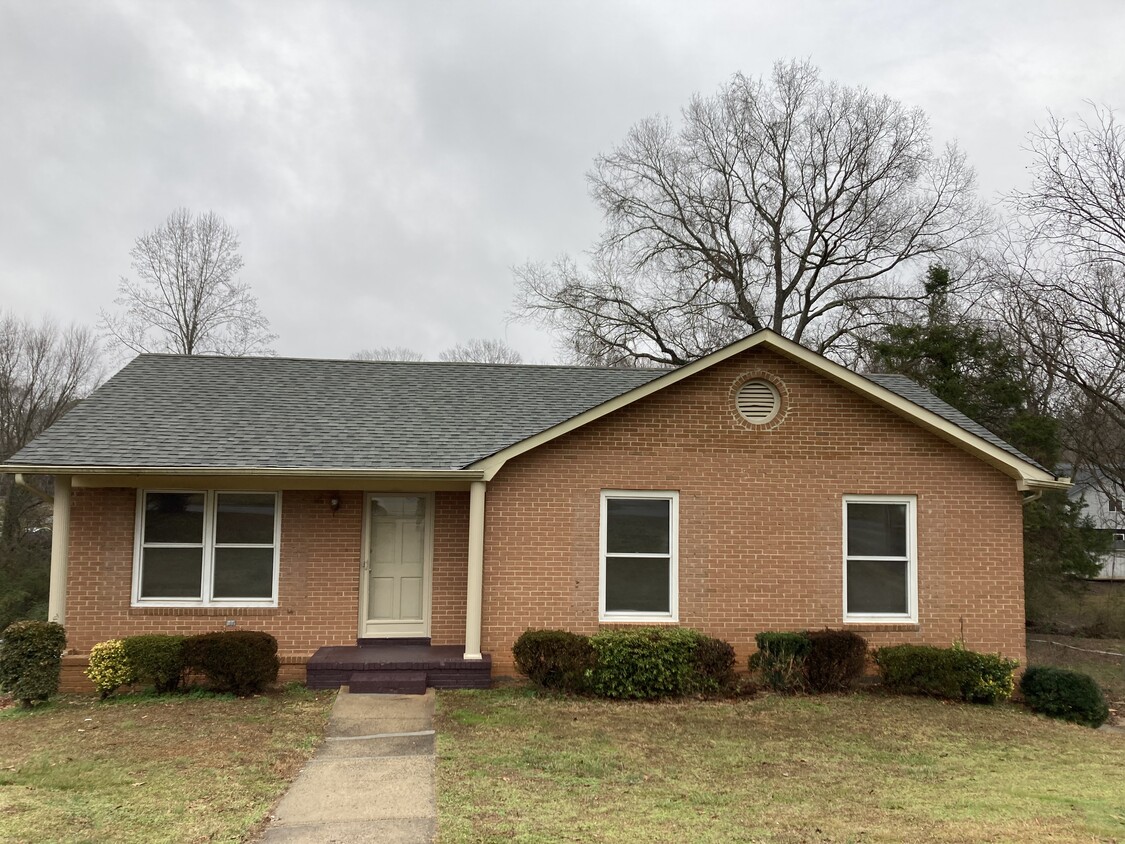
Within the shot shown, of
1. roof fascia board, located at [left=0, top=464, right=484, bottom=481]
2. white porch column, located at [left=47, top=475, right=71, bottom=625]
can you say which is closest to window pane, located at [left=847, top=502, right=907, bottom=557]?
roof fascia board, located at [left=0, top=464, right=484, bottom=481]

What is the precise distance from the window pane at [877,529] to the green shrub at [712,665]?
2.39 m

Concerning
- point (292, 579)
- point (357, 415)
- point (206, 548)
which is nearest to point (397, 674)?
point (292, 579)

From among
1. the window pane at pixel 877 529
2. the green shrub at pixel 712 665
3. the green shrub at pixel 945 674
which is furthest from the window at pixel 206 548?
the green shrub at pixel 945 674

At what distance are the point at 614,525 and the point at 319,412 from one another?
477cm

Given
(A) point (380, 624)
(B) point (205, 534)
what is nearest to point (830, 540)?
(A) point (380, 624)

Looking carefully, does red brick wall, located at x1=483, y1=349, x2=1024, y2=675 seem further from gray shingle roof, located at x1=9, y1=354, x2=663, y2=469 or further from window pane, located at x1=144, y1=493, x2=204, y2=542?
window pane, located at x1=144, y1=493, x2=204, y2=542

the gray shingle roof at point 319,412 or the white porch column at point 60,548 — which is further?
the gray shingle roof at point 319,412

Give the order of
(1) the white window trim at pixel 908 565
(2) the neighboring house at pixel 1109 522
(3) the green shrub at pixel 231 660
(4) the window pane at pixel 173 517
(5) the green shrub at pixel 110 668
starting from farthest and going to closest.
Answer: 1. (2) the neighboring house at pixel 1109 522
2. (4) the window pane at pixel 173 517
3. (1) the white window trim at pixel 908 565
4. (5) the green shrub at pixel 110 668
5. (3) the green shrub at pixel 231 660

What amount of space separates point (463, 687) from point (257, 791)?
3.87 metres

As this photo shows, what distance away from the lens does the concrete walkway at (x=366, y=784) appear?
548 cm

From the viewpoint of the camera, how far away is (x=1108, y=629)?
70.9ft

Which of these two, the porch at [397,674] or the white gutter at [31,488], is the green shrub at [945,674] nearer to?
the porch at [397,674]

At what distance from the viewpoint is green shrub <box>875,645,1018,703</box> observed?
32.6 ft

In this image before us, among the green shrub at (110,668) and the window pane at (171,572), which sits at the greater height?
the window pane at (171,572)
